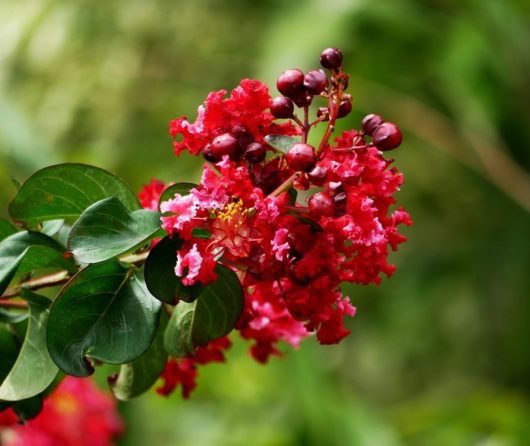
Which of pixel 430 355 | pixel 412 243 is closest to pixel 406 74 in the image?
pixel 412 243

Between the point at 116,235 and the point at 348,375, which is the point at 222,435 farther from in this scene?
the point at 116,235

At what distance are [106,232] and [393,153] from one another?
312 centimetres

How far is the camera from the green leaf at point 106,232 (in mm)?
866

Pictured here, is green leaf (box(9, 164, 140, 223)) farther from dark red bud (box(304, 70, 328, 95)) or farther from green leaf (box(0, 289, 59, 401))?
dark red bud (box(304, 70, 328, 95))

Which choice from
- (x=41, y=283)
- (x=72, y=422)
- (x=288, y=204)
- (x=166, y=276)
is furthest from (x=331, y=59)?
(x=72, y=422)

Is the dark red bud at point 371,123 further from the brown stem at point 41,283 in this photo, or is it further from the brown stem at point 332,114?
the brown stem at point 41,283

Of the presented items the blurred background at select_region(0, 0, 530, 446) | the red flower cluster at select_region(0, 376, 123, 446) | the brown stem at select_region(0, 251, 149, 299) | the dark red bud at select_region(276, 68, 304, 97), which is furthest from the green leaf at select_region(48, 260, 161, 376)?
the blurred background at select_region(0, 0, 530, 446)

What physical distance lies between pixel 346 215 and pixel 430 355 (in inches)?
148

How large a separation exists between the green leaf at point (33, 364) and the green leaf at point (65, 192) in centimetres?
8

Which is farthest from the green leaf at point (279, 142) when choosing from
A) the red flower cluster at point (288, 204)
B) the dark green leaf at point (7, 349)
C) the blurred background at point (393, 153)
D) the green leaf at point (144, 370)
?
the blurred background at point (393, 153)

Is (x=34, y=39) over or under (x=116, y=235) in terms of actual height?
under

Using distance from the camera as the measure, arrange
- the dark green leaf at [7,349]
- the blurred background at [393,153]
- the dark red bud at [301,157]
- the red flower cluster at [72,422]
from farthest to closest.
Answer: the blurred background at [393,153] < the red flower cluster at [72,422] < the dark green leaf at [7,349] < the dark red bud at [301,157]

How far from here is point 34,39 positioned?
396cm

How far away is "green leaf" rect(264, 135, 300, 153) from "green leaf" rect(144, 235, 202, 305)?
123 millimetres
